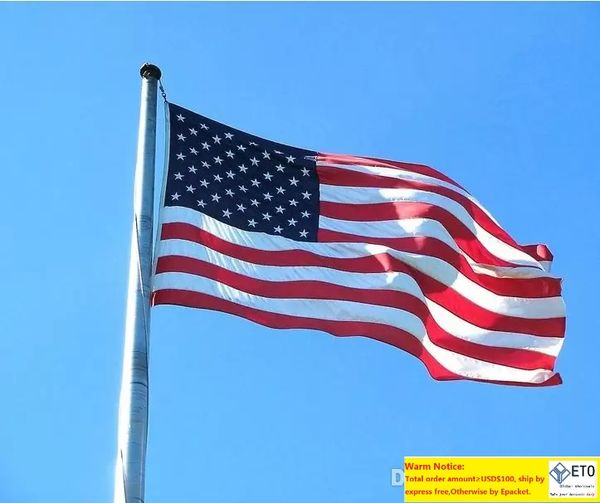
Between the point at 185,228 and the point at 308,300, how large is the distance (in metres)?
1.89

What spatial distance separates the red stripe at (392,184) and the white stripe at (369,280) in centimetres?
165

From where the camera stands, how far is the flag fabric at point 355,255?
603 inches

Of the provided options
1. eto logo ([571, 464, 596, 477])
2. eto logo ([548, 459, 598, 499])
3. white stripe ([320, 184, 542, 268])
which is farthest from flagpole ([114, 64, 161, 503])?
eto logo ([571, 464, 596, 477])

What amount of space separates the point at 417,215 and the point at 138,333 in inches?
229

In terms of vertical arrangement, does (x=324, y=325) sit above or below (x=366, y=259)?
below

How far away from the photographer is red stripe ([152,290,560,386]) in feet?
47.3

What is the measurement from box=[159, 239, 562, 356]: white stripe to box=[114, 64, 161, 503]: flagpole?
0.88 metres

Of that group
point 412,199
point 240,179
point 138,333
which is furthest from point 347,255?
point 138,333

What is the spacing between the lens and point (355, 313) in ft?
51.5

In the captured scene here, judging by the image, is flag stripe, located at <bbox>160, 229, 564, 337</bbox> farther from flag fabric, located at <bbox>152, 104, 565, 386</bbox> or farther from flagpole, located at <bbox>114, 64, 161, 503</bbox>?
flagpole, located at <bbox>114, 64, 161, 503</bbox>

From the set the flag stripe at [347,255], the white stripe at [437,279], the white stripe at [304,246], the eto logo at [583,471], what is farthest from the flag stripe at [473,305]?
the eto logo at [583,471]

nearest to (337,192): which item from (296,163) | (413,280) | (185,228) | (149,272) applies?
(296,163)

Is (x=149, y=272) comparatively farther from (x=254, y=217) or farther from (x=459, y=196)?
(x=459, y=196)

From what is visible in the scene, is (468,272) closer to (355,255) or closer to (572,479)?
(355,255)
